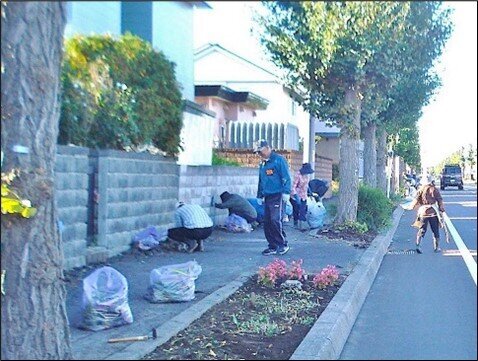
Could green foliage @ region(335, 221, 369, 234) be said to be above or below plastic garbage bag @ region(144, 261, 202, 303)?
above

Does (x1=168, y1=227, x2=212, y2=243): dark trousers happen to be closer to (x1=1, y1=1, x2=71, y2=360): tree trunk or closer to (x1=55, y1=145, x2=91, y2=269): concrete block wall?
(x1=55, y1=145, x2=91, y2=269): concrete block wall

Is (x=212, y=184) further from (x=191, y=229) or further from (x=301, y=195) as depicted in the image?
(x=191, y=229)

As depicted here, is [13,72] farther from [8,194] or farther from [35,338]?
[35,338]

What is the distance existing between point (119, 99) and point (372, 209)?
7.91 m

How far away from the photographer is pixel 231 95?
2309 cm

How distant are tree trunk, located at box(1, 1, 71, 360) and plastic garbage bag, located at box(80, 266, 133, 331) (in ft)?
5.86

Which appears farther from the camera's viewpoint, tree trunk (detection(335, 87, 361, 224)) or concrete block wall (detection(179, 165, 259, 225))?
tree trunk (detection(335, 87, 361, 224))

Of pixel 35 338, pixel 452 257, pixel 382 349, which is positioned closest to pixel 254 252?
pixel 452 257

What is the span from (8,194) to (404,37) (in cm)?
892

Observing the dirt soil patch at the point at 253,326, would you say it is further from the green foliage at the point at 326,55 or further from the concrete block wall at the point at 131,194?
the green foliage at the point at 326,55

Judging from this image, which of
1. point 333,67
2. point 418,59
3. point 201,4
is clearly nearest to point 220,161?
point 333,67

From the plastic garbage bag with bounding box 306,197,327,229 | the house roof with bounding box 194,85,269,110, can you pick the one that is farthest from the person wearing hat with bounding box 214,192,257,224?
the house roof with bounding box 194,85,269,110

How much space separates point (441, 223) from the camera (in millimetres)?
14164

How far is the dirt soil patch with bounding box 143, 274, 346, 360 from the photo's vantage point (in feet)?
18.9
